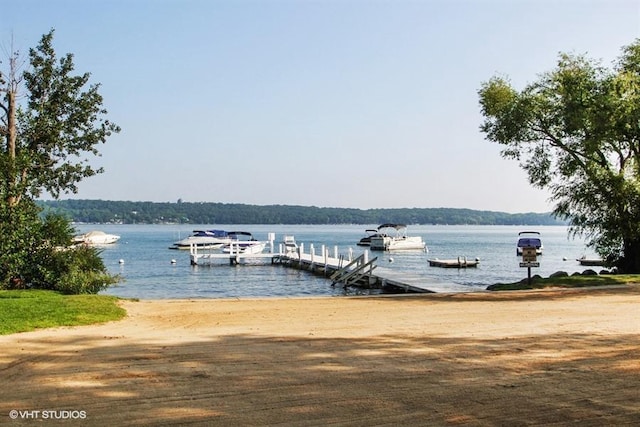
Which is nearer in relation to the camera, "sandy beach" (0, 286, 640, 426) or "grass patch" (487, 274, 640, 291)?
"sandy beach" (0, 286, 640, 426)

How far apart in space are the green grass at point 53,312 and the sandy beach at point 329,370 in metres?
0.48

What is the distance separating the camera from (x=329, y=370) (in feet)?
25.2

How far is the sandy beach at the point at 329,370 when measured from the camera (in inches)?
233

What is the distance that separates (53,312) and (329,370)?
695 centimetres

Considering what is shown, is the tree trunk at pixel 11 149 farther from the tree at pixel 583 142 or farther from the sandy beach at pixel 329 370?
the tree at pixel 583 142

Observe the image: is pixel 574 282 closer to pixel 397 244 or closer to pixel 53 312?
pixel 53 312

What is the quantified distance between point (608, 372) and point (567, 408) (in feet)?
6.17

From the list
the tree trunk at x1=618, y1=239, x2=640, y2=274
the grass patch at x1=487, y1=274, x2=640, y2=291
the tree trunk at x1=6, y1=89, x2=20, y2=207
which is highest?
the tree trunk at x1=6, y1=89, x2=20, y2=207

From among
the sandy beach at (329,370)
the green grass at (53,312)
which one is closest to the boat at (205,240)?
the green grass at (53,312)

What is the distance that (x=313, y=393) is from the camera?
6.63 metres

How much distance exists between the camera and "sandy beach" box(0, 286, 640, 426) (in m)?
5.93

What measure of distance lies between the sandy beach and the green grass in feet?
1.56

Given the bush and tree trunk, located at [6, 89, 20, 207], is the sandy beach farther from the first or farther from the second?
tree trunk, located at [6, 89, 20, 207]

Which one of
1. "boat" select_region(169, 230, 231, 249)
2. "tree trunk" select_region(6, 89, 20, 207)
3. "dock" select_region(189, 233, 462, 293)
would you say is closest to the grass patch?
"dock" select_region(189, 233, 462, 293)
